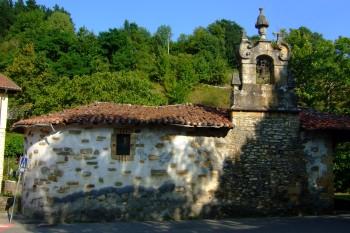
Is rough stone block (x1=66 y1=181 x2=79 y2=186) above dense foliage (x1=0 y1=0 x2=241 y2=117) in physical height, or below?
below

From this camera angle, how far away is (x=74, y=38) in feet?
197

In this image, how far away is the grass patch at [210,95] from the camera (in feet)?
196

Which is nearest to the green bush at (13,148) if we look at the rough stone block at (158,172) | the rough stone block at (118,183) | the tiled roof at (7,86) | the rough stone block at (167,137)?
the tiled roof at (7,86)

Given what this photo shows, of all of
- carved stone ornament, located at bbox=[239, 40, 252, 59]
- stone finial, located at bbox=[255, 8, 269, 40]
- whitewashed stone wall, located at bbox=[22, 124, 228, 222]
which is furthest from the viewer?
stone finial, located at bbox=[255, 8, 269, 40]

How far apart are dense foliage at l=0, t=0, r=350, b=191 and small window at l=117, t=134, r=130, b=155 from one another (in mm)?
5315

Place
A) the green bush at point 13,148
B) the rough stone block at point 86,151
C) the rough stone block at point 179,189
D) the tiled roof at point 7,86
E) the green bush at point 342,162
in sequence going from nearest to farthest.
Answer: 1. the rough stone block at point 86,151
2. the rough stone block at point 179,189
3. the green bush at point 342,162
4. the tiled roof at point 7,86
5. the green bush at point 13,148

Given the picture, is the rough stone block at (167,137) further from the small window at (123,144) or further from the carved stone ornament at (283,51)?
the carved stone ornament at (283,51)

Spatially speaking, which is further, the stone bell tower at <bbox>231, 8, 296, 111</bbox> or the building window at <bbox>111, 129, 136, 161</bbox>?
the stone bell tower at <bbox>231, 8, 296, 111</bbox>

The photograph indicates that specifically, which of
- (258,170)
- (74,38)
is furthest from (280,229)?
(74,38)

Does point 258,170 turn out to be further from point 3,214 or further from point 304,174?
point 3,214

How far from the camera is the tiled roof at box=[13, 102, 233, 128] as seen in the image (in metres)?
14.6

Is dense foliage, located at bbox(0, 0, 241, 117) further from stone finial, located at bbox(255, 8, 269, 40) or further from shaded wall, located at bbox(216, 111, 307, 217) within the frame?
shaded wall, located at bbox(216, 111, 307, 217)

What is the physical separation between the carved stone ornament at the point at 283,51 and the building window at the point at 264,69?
1.30 feet

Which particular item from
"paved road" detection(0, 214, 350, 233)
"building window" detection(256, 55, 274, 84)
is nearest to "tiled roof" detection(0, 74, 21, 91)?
"paved road" detection(0, 214, 350, 233)
